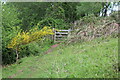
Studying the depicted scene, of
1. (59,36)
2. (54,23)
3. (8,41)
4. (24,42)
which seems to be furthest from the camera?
(54,23)

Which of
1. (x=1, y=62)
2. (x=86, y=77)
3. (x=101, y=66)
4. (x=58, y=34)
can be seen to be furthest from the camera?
(x=58, y=34)

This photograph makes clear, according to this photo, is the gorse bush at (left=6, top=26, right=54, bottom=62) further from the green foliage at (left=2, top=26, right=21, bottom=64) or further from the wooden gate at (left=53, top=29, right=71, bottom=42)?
the wooden gate at (left=53, top=29, right=71, bottom=42)

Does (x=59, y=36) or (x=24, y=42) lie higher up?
(x=59, y=36)

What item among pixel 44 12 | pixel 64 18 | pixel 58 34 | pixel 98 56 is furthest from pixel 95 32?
pixel 44 12

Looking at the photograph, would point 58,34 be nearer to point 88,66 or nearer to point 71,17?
point 71,17

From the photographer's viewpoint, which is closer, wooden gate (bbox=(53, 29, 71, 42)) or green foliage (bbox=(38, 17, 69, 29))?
wooden gate (bbox=(53, 29, 71, 42))

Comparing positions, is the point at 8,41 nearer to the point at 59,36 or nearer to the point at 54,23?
the point at 59,36

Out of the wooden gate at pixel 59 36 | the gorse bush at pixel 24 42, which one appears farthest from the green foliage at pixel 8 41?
the wooden gate at pixel 59 36

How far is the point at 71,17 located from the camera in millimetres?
15312

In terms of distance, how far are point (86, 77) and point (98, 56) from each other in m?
1.61

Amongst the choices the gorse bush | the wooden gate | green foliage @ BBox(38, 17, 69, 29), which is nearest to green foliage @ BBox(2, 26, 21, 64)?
the gorse bush

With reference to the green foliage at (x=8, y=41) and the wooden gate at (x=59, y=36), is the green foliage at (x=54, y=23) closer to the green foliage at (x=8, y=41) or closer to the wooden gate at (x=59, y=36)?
the wooden gate at (x=59, y=36)

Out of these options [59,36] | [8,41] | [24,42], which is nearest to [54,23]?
[59,36]

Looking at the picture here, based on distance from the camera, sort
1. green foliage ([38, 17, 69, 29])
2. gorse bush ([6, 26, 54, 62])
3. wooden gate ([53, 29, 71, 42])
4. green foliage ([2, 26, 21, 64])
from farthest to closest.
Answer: green foliage ([38, 17, 69, 29])
wooden gate ([53, 29, 71, 42])
gorse bush ([6, 26, 54, 62])
green foliage ([2, 26, 21, 64])
